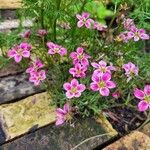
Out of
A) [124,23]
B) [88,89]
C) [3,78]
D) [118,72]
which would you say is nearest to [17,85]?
[3,78]

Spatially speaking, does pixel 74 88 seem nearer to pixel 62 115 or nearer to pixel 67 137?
pixel 62 115

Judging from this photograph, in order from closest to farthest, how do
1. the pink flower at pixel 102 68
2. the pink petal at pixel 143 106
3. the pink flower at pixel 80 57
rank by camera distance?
1. the pink petal at pixel 143 106
2. the pink flower at pixel 102 68
3. the pink flower at pixel 80 57

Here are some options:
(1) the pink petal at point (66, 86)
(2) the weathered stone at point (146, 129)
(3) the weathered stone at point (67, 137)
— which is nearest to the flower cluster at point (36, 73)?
(1) the pink petal at point (66, 86)

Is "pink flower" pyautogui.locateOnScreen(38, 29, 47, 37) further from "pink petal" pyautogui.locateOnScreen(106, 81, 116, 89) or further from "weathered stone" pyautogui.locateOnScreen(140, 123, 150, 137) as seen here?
"weathered stone" pyautogui.locateOnScreen(140, 123, 150, 137)

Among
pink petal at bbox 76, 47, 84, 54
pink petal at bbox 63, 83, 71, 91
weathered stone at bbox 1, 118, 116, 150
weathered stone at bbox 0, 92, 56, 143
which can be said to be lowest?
weathered stone at bbox 1, 118, 116, 150

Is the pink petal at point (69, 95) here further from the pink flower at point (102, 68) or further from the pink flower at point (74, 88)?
the pink flower at point (102, 68)

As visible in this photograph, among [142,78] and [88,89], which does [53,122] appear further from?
[142,78]

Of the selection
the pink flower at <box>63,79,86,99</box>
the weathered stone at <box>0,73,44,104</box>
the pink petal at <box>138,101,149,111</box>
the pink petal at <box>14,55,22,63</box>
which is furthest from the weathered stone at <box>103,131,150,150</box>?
the pink petal at <box>14,55,22,63</box>

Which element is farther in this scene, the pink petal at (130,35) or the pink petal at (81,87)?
the pink petal at (130,35)
